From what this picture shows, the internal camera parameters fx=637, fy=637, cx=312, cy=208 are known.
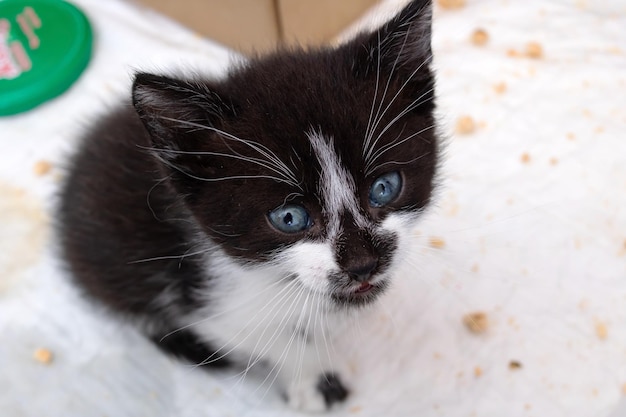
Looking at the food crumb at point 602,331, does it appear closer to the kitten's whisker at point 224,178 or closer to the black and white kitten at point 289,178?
the black and white kitten at point 289,178

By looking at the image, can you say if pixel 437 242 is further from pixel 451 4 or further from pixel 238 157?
pixel 451 4

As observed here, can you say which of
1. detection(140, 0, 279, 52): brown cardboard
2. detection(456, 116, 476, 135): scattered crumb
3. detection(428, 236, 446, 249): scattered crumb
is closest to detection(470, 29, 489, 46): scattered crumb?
detection(456, 116, 476, 135): scattered crumb

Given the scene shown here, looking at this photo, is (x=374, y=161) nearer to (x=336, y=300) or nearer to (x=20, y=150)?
(x=336, y=300)

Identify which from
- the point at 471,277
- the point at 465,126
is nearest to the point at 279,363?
the point at 471,277

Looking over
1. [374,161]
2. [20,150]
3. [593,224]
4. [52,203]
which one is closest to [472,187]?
[593,224]

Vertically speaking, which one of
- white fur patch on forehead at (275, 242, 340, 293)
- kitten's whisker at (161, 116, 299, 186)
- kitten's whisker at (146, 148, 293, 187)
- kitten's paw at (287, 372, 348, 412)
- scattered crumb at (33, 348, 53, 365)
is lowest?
scattered crumb at (33, 348, 53, 365)

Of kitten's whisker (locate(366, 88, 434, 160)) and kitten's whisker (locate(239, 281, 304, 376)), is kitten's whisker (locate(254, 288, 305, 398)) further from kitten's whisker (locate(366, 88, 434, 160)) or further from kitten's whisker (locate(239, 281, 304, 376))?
kitten's whisker (locate(366, 88, 434, 160))
